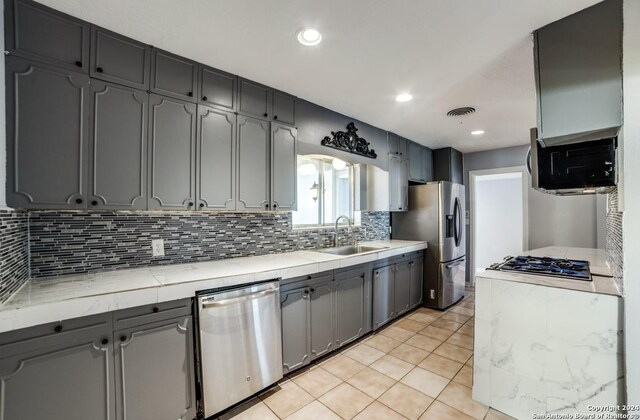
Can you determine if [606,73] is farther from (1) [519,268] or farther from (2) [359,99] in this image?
(2) [359,99]

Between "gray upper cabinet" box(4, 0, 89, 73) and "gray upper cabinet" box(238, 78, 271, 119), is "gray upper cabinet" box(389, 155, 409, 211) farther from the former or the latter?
"gray upper cabinet" box(4, 0, 89, 73)

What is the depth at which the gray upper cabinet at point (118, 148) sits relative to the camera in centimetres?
160

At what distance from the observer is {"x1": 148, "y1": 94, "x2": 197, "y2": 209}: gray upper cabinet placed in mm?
1802

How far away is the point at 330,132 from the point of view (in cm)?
295

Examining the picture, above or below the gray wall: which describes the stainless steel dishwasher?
below

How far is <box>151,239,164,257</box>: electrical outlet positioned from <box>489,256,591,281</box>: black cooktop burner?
2.50 meters

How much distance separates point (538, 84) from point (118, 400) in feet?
9.52

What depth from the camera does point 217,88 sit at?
209 cm

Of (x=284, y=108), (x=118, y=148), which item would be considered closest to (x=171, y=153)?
(x=118, y=148)

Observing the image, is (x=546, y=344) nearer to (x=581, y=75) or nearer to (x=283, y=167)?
(x=581, y=75)

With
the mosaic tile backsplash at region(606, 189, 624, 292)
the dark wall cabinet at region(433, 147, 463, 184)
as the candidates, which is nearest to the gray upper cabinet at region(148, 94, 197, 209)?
the mosaic tile backsplash at region(606, 189, 624, 292)

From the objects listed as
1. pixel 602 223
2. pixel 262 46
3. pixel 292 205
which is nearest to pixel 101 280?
pixel 292 205

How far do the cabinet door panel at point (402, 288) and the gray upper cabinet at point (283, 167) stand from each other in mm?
1668

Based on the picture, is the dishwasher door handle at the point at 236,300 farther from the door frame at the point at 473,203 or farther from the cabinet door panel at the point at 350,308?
the door frame at the point at 473,203
